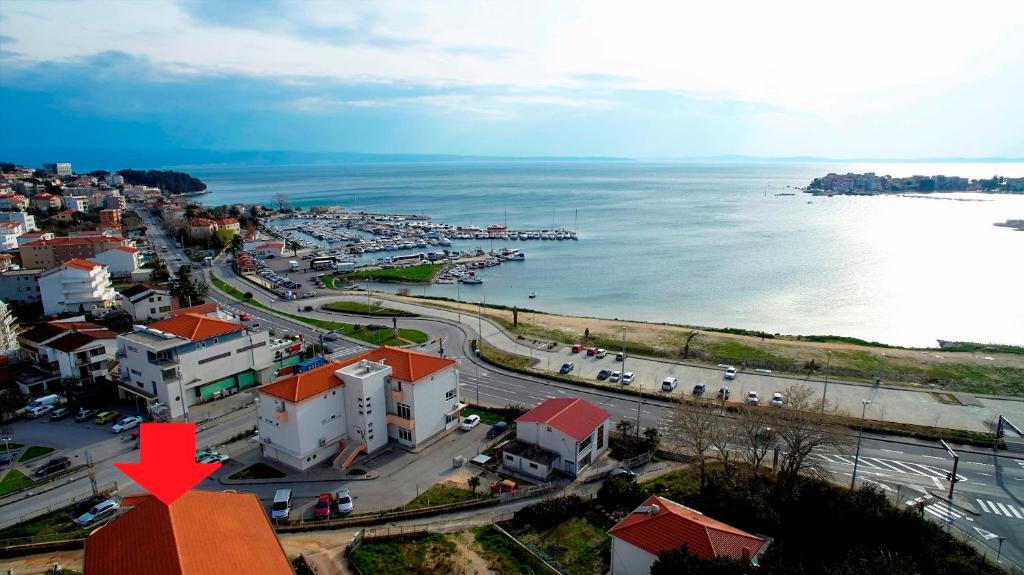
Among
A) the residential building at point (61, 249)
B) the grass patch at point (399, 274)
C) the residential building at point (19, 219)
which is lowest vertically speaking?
the grass patch at point (399, 274)

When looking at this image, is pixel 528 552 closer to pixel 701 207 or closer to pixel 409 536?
pixel 409 536

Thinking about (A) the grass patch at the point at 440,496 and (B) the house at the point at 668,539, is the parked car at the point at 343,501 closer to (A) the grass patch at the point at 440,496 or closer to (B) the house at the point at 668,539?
(A) the grass patch at the point at 440,496

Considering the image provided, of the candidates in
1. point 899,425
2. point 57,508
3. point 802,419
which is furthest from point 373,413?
point 899,425

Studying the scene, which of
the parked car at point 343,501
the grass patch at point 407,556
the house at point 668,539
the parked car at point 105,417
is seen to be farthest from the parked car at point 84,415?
the house at point 668,539

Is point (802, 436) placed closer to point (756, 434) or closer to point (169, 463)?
point (756, 434)

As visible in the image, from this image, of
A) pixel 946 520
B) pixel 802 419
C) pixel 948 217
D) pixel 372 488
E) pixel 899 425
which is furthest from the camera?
pixel 948 217

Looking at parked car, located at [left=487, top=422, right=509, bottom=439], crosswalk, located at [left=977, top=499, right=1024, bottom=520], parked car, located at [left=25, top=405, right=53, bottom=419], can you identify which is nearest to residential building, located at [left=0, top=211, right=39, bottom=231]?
parked car, located at [left=25, top=405, right=53, bottom=419]
